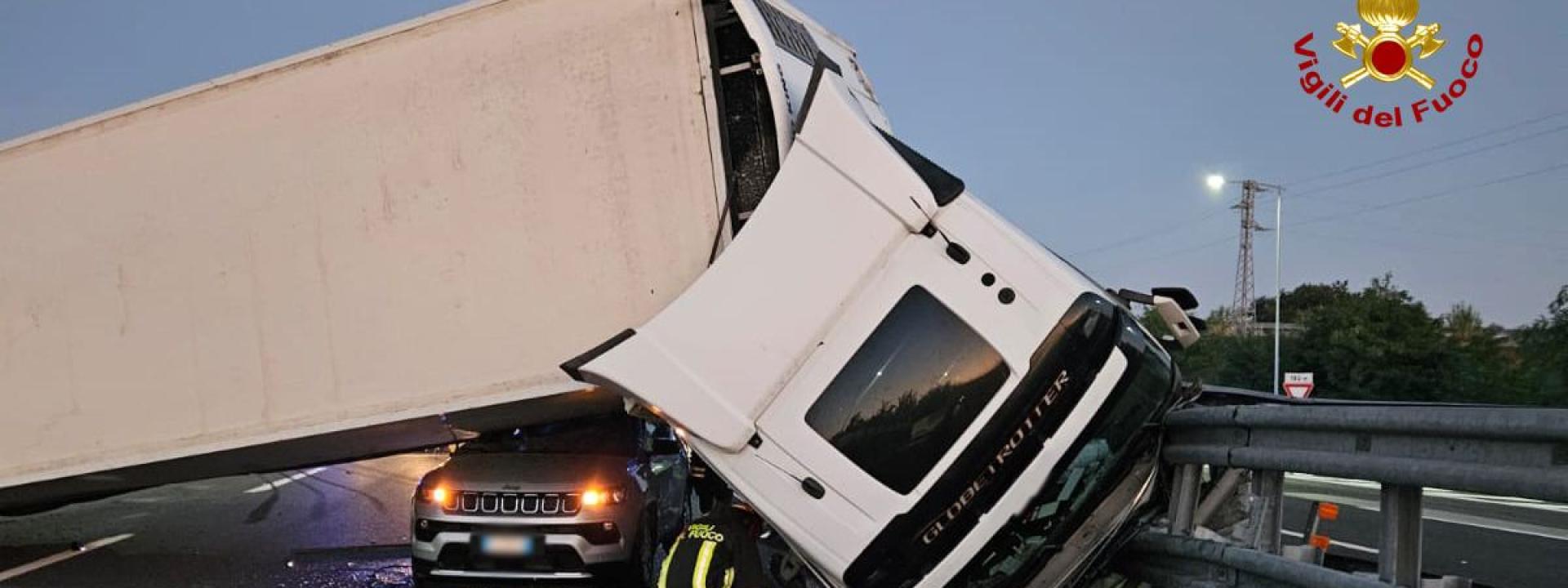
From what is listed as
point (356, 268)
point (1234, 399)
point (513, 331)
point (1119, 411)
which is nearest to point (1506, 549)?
point (1234, 399)

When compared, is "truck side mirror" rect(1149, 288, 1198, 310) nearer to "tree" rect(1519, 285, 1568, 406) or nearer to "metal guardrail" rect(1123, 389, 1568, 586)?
"metal guardrail" rect(1123, 389, 1568, 586)

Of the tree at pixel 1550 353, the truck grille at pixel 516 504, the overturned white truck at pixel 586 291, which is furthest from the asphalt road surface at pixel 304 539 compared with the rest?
the tree at pixel 1550 353

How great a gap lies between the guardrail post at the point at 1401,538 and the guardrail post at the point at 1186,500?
4.15 ft

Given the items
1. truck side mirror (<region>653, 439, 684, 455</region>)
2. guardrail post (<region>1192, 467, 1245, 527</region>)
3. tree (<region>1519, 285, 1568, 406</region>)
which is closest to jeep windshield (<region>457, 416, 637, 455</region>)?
A: truck side mirror (<region>653, 439, 684, 455</region>)

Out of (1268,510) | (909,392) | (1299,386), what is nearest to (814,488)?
(909,392)

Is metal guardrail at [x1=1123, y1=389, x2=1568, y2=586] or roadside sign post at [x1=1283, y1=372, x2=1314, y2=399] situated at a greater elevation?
metal guardrail at [x1=1123, y1=389, x2=1568, y2=586]

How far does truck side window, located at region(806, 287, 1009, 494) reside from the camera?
4625mm

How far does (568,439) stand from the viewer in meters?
8.46

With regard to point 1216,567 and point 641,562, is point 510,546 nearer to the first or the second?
point 641,562

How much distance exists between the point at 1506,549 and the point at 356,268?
7.77m

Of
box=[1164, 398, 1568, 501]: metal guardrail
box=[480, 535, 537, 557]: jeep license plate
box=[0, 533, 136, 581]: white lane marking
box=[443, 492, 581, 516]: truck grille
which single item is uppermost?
box=[1164, 398, 1568, 501]: metal guardrail

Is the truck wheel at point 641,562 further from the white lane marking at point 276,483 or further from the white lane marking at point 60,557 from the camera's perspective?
the white lane marking at point 276,483

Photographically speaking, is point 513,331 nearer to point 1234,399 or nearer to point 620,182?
point 620,182

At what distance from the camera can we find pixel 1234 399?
5898mm
